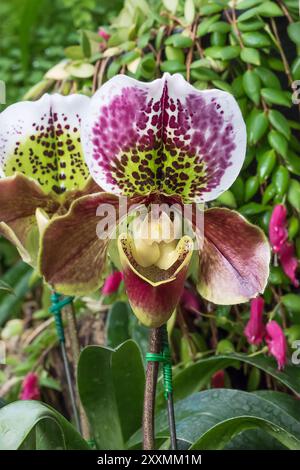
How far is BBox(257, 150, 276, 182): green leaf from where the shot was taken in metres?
0.90

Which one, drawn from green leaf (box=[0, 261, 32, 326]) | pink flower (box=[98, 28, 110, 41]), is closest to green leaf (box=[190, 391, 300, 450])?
pink flower (box=[98, 28, 110, 41])

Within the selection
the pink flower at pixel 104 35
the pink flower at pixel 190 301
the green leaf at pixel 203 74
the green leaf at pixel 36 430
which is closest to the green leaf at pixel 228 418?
the green leaf at pixel 36 430

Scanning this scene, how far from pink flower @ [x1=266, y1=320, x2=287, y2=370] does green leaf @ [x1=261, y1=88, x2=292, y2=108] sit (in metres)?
0.30

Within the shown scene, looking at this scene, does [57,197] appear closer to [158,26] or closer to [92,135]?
[92,135]

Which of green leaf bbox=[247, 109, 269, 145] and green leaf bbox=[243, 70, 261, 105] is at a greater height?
green leaf bbox=[243, 70, 261, 105]

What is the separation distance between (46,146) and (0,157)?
52mm

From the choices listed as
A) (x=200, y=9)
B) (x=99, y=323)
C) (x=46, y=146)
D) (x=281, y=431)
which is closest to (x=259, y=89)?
(x=200, y=9)

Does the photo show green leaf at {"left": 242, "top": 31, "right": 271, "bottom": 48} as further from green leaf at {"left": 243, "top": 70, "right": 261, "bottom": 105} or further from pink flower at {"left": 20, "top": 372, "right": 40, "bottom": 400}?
pink flower at {"left": 20, "top": 372, "right": 40, "bottom": 400}

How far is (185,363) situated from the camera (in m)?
1.02

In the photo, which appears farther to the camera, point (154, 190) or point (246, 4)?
point (246, 4)

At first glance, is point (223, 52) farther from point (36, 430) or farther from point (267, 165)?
point (36, 430)

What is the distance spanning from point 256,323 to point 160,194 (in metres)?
0.32

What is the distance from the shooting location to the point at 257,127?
35.3 inches

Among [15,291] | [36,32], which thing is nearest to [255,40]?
[15,291]
